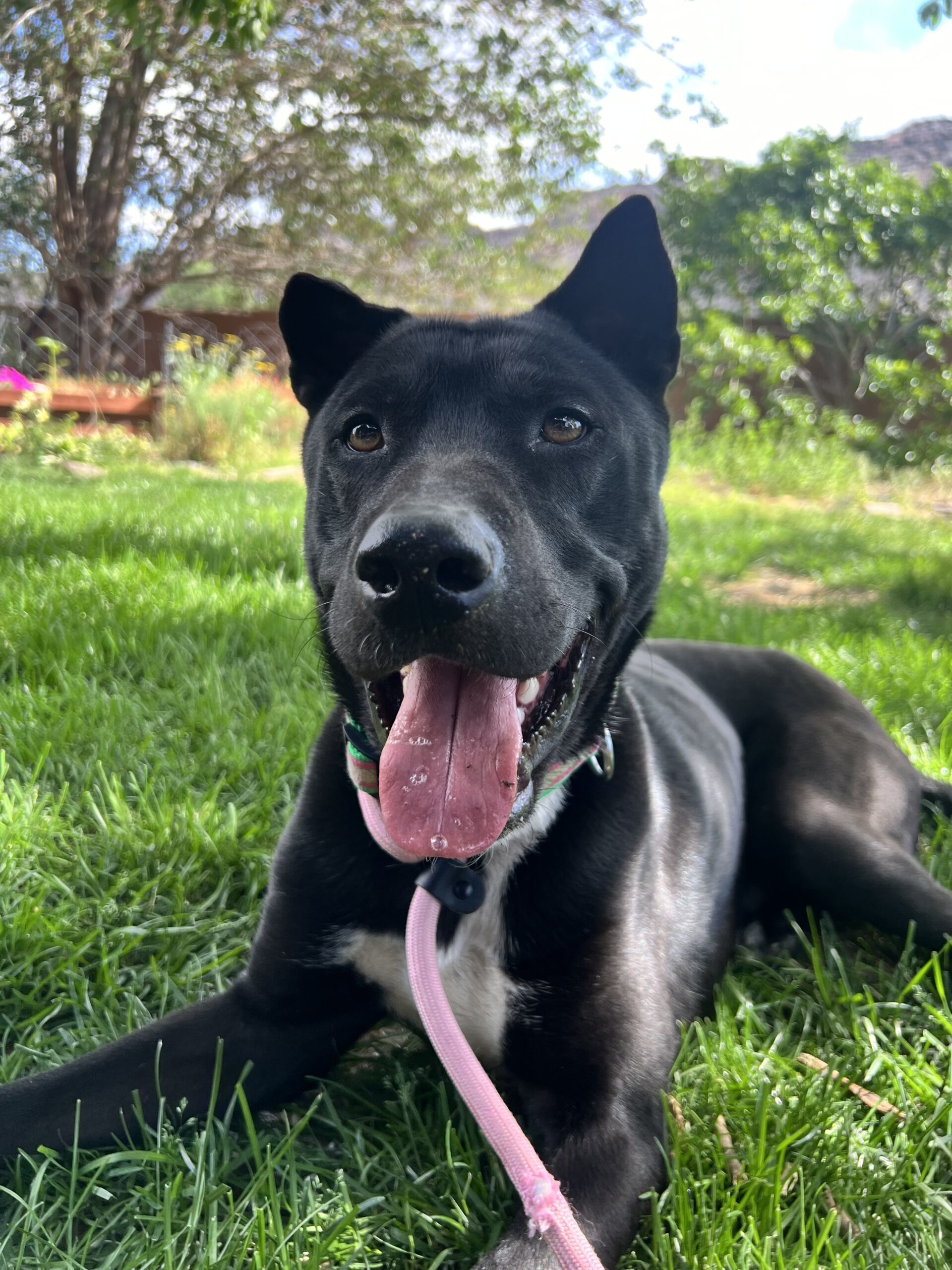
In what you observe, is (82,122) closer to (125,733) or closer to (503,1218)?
(125,733)

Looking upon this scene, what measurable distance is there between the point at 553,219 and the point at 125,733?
64.5 ft

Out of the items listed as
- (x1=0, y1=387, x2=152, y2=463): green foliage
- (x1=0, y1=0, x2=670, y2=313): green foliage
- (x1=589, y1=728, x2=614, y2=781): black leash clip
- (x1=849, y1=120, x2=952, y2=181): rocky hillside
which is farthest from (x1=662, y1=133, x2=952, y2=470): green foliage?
(x1=589, y1=728, x2=614, y2=781): black leash clip

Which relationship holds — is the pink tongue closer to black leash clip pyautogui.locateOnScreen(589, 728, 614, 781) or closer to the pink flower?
black leash clip pyautogui.locateOnScreen(589, 728, 614, 781)

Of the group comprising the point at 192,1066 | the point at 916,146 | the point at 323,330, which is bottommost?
the point at 192,1066

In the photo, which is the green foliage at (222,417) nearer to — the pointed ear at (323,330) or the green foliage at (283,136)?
the green foliage at (283,136)

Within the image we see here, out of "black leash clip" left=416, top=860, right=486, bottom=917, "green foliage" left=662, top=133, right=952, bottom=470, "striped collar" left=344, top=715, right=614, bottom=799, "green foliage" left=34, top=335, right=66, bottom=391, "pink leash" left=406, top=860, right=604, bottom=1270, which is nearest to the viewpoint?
"pink leash" left=406, top=860, right=604, bottom=1270

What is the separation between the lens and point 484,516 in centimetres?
138

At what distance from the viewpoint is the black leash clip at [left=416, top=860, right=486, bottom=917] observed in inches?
61.4

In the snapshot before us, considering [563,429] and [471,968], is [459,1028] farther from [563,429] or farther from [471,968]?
[563,429]

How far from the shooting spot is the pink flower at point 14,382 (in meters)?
8.98

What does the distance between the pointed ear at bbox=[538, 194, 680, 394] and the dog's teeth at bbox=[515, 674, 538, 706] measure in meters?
0.78

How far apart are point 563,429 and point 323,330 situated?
2.08ft

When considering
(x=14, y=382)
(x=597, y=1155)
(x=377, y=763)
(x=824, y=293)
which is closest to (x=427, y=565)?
(x=377, y=763)

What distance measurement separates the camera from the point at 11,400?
376 inches
